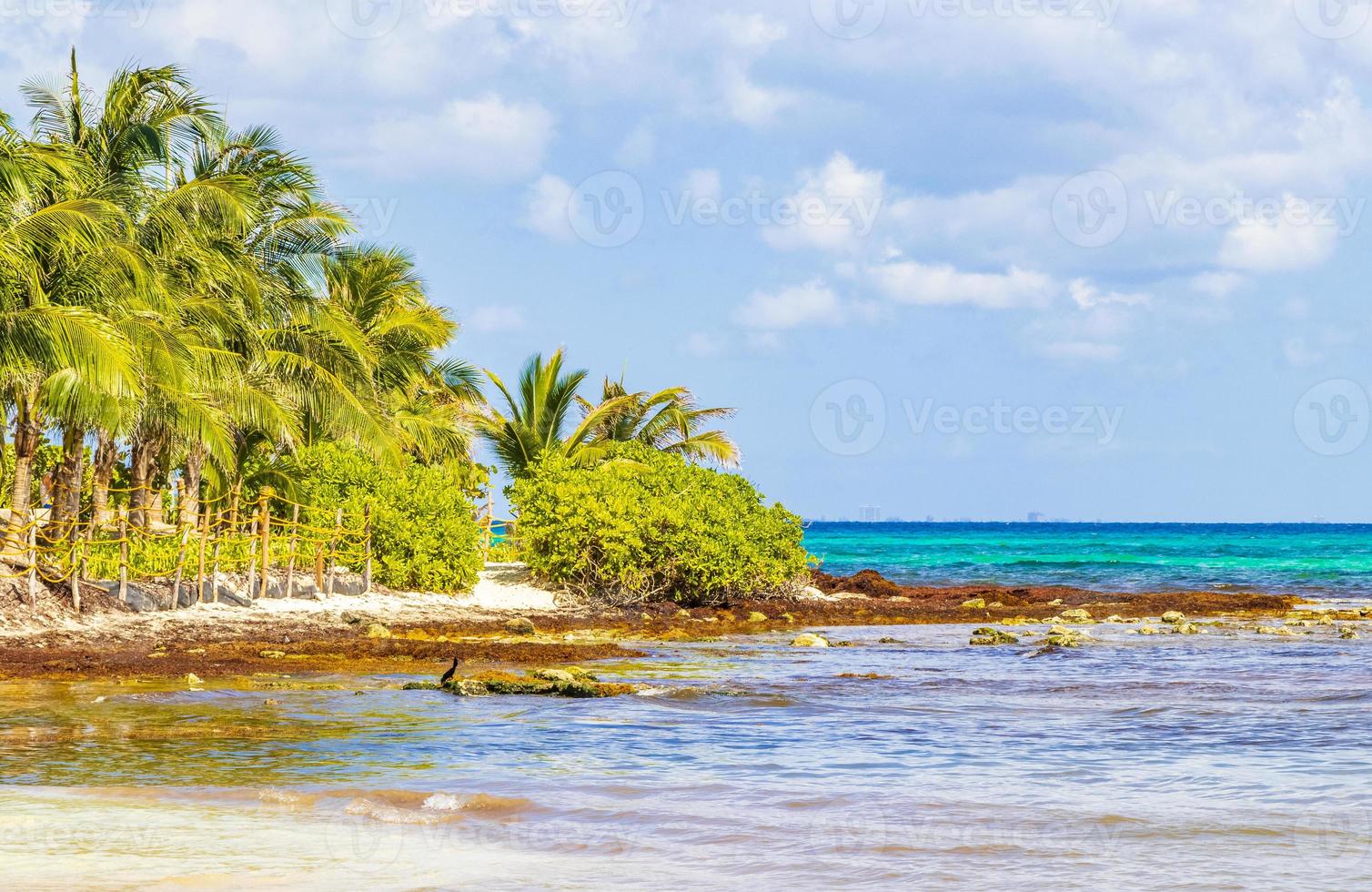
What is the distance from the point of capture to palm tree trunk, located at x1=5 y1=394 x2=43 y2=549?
17.4 m

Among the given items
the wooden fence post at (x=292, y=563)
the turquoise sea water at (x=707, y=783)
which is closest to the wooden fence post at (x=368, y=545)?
the wooden fence post at (x=292, y=563)

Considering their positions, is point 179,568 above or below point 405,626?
above

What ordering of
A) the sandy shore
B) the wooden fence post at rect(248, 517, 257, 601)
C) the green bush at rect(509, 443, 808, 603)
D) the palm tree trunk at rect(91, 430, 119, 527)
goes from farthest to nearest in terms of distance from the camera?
1. the green bush at rect(509, 443, 808, 603)
2. the wooden fence post at rect(248, 517, 257, 601)
3. the palm tree trunk at rect(91, 430, 119, 527)
4. the sandy shore

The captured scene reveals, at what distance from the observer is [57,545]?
17453 millimetres

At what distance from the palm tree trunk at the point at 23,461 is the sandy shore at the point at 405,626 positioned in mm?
962

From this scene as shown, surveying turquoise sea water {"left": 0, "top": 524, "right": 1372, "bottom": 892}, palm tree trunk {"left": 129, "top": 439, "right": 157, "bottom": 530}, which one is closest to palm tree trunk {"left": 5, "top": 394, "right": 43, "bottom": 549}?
palm tree trunk {"left": 129, "top": 439, "right": 157, "bottom": 530}

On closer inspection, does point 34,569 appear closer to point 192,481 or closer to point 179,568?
point 179,568

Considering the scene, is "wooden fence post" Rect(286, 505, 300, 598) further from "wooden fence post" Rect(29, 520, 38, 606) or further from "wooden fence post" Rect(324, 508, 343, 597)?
"wooden fence post" Rect(29, 520, 38, 606)

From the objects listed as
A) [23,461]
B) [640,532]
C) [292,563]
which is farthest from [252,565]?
[640,532]

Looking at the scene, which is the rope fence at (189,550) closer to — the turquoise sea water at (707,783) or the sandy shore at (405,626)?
the sandy shore at (405,626)

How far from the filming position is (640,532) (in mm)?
25266

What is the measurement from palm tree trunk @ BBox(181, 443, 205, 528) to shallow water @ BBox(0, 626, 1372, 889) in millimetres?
7884

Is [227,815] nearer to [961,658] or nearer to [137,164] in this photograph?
[961,658]

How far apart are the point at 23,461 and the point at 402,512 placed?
732 cm
